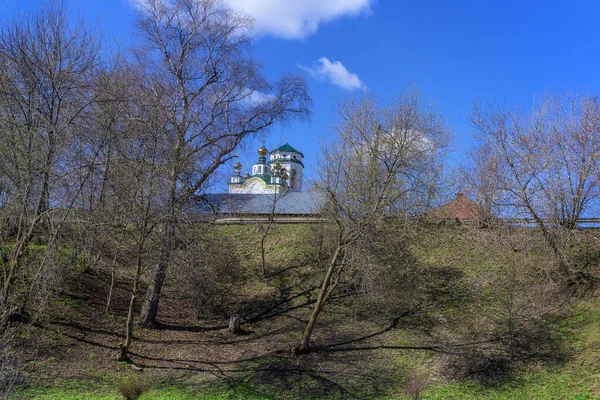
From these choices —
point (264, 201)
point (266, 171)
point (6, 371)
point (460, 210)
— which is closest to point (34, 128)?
point (6, 371)

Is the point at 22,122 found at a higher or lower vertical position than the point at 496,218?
higher

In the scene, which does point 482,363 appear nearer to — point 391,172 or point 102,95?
point 391,172

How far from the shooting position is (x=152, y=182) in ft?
34.6

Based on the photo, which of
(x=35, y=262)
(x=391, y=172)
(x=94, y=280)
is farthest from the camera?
(x=94, y=280)

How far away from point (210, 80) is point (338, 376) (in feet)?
30.1

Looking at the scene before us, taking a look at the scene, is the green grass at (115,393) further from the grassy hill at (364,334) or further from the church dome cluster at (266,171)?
the church dome cluster at (266,171)

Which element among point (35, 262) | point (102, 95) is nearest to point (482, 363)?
point (35, 262)

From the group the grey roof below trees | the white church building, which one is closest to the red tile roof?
the white church building

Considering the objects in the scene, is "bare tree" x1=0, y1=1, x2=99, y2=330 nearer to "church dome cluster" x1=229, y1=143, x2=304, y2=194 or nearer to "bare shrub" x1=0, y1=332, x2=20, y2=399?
"bare shrub" x1=0, y1=332, x2=20, y2=399

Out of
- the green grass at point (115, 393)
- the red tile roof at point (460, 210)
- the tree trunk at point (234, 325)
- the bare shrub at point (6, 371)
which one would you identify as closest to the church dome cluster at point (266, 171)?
the red tile roof at point (460, 210)

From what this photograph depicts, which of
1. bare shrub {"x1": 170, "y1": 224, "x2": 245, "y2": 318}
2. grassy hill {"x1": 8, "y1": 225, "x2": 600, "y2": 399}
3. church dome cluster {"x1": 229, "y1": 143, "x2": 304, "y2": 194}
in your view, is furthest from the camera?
church dome cluster {"x1": 229, "y1": 143, "x2": 304, "y2": 194}

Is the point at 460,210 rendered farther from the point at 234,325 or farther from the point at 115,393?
the point at 115,393

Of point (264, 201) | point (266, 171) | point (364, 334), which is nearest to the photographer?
point (364, 334)

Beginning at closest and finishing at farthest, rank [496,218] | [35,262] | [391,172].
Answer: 1. [35,262]
2. [391,172]
3. [496,218]
